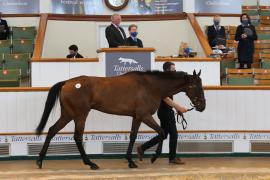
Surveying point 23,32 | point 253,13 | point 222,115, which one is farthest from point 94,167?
point 253,13

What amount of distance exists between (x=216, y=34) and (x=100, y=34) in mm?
3991

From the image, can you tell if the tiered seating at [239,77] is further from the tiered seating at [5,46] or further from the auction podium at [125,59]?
the tiered seating at [5,46]

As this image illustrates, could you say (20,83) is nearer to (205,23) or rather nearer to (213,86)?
(213,86)

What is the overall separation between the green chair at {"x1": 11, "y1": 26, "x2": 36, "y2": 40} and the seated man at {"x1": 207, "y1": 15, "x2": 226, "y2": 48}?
5227 millimetres

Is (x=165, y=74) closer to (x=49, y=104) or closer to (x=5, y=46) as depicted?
(x=49, y=104)

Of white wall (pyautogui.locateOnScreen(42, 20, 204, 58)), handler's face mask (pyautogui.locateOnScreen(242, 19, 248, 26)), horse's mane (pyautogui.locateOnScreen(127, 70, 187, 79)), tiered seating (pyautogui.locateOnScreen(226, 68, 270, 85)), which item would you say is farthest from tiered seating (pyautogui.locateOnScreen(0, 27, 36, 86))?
handler's face mask (pyautogui.locateOnScreen(242, 19, 248, 26))

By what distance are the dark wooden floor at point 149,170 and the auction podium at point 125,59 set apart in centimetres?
191

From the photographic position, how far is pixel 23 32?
74.5 feet

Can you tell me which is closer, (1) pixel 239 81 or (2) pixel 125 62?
(2) pixel 125 62

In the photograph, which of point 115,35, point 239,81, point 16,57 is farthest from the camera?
point 16,57

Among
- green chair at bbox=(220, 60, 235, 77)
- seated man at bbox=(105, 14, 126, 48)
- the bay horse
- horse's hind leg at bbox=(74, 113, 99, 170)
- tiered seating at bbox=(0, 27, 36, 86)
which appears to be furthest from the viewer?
green chair at bbox=(220, 60, 235, 77)

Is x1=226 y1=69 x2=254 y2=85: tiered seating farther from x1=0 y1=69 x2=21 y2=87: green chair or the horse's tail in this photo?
the horse's tail

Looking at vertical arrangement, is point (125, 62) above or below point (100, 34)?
below

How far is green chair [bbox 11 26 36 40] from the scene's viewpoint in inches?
891
